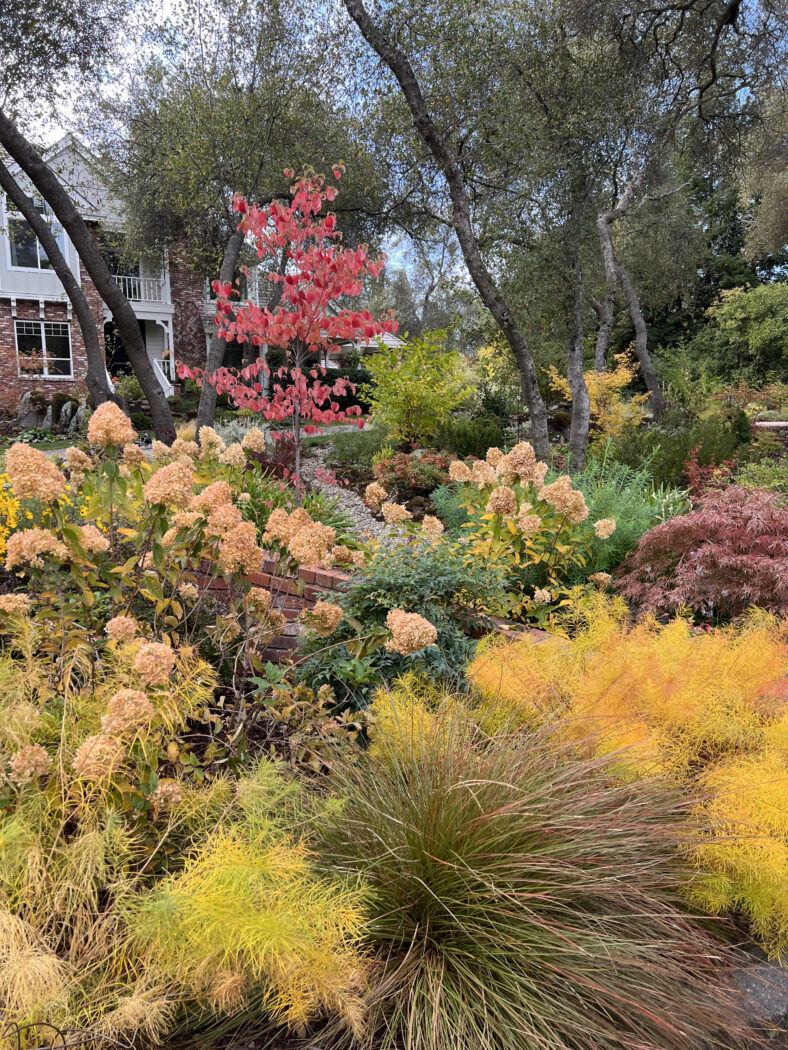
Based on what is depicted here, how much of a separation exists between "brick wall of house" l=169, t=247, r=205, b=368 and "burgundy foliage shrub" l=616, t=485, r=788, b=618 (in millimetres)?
20242

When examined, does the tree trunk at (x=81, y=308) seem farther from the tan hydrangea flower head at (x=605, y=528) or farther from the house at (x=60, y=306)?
the house at (x=60, y=306)

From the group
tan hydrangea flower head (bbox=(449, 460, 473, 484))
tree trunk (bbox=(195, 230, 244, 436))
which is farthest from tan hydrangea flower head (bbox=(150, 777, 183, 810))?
tree trunk (bbox=(195, 230, 244, 436))

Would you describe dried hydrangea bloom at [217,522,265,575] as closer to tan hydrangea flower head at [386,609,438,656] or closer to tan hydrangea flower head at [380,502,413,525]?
tan hydrangea flower head at [386,609,438,656]

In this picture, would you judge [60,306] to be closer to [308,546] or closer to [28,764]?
[308,546]

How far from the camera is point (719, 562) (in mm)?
3252

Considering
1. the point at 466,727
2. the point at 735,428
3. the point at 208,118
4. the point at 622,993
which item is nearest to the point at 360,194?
the point at 208,118

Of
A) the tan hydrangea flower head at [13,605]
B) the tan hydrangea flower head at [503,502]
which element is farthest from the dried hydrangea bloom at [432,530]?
the tan hydrangea flower head at [13,605]

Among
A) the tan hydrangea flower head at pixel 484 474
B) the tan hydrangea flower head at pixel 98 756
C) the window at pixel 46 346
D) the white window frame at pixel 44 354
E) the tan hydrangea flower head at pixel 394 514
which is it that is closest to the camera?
the tan hydrangea flower head at pixel 98 756

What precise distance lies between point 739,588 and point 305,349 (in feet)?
12.2

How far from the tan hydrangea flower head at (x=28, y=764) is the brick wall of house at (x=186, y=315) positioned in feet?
70.7

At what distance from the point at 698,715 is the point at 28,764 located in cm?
188

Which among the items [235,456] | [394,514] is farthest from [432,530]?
[235,456]

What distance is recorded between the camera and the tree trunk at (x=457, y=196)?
565 cm

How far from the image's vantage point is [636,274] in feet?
61.4
